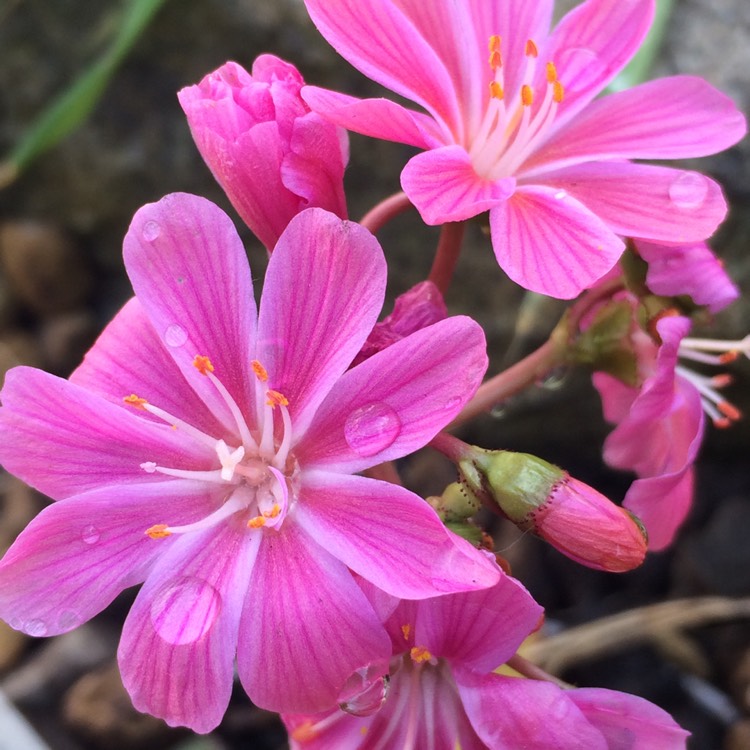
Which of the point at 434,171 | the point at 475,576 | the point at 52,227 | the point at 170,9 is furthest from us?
the point at 52,227

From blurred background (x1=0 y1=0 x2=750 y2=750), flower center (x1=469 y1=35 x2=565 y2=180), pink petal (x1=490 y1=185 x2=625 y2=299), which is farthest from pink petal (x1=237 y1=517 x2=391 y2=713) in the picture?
blurred background (x1=0 y1=0 x2=750 y2=750)

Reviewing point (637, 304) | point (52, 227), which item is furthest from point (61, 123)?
point (637, 304)

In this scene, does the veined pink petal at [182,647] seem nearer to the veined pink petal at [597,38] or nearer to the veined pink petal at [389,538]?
the veined pink petal at [389,538]

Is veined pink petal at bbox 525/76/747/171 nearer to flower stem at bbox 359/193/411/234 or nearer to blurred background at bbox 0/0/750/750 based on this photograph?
flower stem at bbox 359/193/411/234

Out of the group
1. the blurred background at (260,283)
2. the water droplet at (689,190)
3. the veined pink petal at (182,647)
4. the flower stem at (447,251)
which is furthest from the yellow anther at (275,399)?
the blurred background at (260,283)

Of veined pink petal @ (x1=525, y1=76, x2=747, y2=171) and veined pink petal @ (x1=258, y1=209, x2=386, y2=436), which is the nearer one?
veined pink petal @ (x1=258, y1=209, x2=386, y2=436)

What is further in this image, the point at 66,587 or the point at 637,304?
the point at 637,304

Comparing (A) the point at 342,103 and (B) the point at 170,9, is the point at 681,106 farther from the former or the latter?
(B) the point at 170,9
